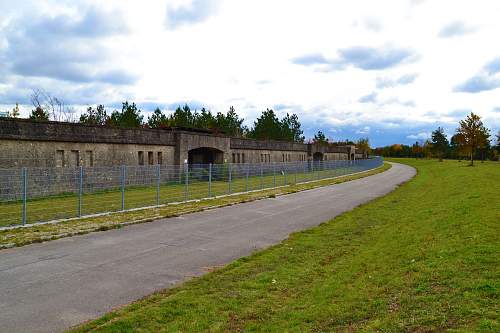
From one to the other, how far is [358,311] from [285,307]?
1.12 metres

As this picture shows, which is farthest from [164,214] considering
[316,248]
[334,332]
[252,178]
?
[252,178]

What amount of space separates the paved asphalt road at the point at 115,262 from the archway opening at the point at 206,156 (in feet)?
73.2

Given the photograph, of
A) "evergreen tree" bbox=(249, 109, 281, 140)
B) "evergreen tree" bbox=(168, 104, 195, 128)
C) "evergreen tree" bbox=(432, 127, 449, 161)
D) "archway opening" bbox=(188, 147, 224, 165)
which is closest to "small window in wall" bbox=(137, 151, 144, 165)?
"archway opening" bbox=(188, 147, 224, 165)

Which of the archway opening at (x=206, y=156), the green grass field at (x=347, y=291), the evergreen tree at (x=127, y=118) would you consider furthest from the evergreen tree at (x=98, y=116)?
the green grass field at (x=347, y=291)

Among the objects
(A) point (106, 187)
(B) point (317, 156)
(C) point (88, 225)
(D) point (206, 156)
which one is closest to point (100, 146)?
(A) point (106, 187)

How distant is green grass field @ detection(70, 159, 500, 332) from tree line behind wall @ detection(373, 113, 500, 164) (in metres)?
53.1

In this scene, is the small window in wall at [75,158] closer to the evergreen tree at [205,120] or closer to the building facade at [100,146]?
the building facade at [100,146]

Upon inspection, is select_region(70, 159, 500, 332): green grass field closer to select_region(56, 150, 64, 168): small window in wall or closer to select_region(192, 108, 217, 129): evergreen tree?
select_region(56, 150, 64, 168): small window in wall

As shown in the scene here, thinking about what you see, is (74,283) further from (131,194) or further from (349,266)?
(131,194)

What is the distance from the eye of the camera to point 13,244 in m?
10.5

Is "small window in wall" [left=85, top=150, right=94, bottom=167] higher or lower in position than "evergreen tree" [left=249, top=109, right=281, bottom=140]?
lower

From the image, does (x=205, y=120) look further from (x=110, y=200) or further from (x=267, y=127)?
(x=110, y=200)

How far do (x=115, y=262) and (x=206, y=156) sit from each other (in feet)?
99.0

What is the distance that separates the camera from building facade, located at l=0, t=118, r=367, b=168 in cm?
2112
